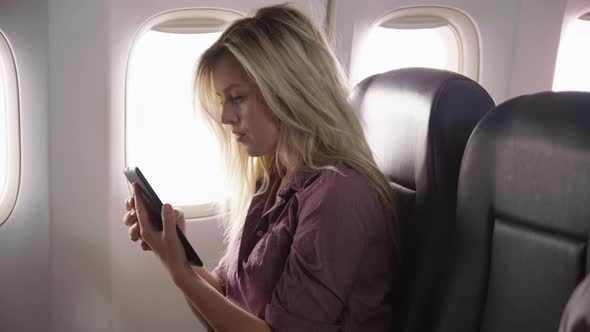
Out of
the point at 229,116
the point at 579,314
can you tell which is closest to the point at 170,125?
the point at 229,116

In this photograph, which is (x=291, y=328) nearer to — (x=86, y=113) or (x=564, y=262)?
(x=564, y=262)

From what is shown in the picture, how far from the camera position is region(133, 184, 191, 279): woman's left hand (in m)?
1.38

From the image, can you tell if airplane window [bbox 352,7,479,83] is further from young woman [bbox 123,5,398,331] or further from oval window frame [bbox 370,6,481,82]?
young woman [bbox 123,5,398,331]

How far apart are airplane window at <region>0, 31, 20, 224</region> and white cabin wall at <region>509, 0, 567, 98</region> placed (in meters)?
2.00

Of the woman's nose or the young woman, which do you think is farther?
the woman's nose

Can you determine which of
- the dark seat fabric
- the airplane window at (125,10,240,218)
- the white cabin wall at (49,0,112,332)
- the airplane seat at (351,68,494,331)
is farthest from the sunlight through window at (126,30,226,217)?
the dark seat fabric

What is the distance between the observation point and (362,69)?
2.46m

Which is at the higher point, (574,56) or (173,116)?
(574,56)

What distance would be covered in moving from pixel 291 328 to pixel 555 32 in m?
2.09

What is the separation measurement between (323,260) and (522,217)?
389 millimetres

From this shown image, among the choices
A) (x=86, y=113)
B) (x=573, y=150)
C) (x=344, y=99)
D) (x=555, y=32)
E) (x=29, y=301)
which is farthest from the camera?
(x=555, y=32)

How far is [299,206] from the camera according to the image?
1.33 metres

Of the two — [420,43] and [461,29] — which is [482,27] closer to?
[461,29]

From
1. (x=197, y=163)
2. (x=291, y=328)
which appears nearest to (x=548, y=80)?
(x=197, y=163)
